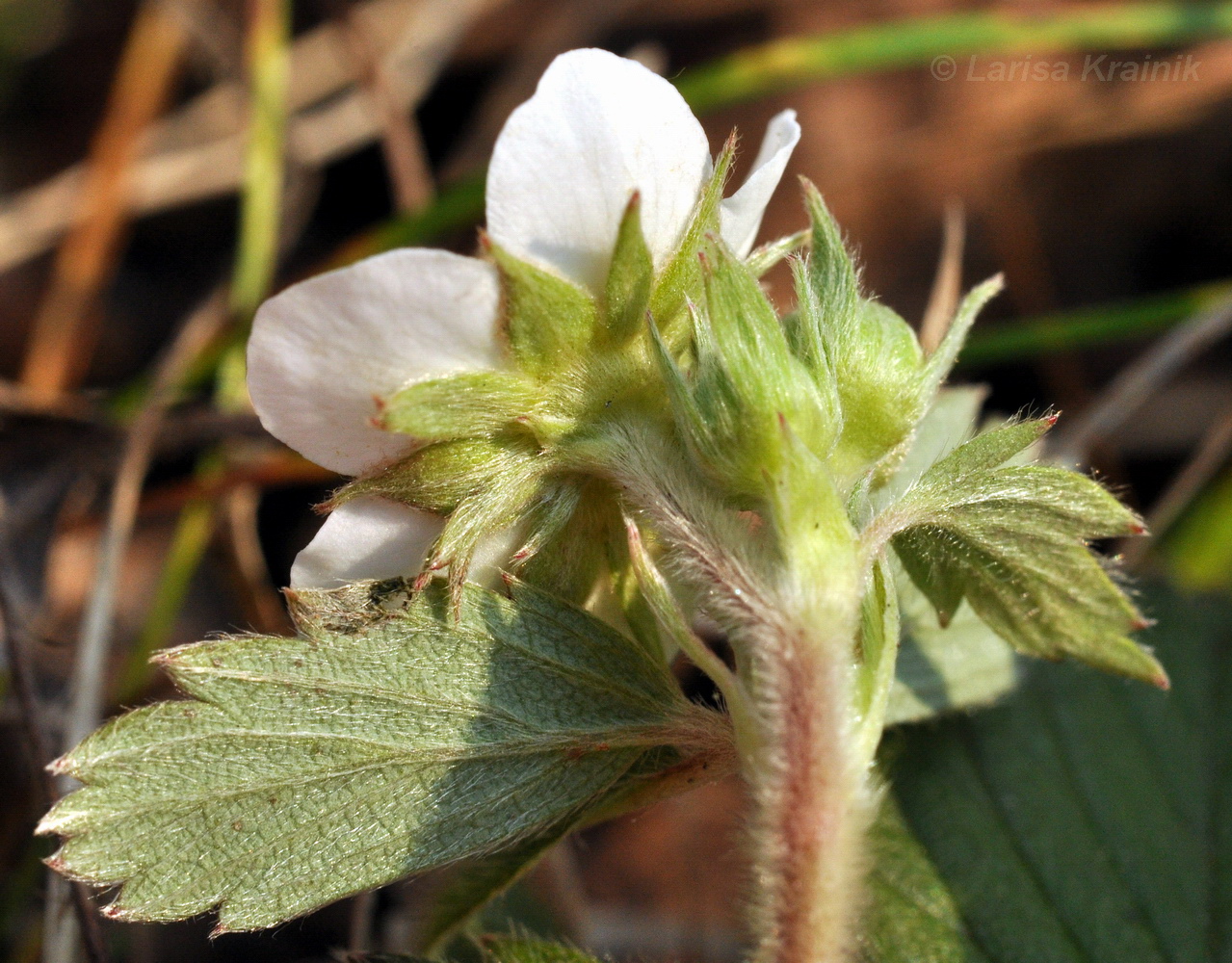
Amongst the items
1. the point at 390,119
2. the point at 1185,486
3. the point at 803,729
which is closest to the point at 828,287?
the point at 803,729

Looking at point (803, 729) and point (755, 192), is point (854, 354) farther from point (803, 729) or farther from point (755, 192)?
point (803, 729)

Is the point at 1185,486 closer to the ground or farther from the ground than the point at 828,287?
closer to the ground

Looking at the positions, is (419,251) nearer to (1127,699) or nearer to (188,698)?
(188,698)

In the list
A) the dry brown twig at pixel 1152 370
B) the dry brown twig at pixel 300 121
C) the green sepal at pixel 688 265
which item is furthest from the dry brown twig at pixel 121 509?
the dry brown twig at pixel 1152 370

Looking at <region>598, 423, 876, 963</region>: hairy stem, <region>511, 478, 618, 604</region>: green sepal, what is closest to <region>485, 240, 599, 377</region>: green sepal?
<region>511, 478, 618, 604</region>: green sepal

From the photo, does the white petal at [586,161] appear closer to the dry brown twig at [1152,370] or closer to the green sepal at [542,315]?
the green sepal at [542,315]

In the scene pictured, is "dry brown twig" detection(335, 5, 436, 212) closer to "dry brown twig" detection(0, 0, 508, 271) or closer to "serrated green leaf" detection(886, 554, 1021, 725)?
"dry brown twig" detection(0, 0, 508, 271)

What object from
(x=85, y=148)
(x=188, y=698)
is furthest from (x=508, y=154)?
(x=85, y=148)

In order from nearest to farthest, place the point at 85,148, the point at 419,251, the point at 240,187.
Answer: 1. the point at 419,251
2. the point at 240,187
3. the point at 85,148
